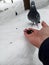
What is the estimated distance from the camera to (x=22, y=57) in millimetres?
695

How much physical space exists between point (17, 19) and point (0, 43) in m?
0.42

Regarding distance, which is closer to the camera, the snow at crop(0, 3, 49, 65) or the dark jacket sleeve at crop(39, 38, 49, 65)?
the dark jacket sleeve at crop(39, 38, 49, 65)

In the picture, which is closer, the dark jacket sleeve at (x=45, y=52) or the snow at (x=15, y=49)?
the dark jacket sleeve at (x=45, y=52)

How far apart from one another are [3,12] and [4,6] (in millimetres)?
48

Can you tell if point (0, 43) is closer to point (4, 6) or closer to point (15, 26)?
point (15, 26)

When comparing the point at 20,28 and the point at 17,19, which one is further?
the point at 17,19

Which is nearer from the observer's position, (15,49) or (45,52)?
(45,52)

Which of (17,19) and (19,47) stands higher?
(19,47)

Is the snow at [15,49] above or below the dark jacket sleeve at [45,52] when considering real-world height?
below

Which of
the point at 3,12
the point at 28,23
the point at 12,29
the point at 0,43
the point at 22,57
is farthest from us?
the point at 3,12

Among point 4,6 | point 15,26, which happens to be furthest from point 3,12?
point 15,26

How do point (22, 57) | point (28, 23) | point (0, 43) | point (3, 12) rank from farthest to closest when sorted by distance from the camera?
point (3, 12), point (28, 23), point (0, 43), point (22, 57)

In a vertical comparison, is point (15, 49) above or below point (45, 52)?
below

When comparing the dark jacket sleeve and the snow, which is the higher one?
the dark jacket sleeve
